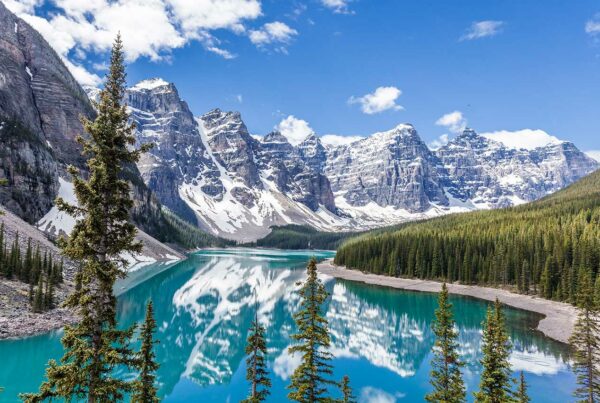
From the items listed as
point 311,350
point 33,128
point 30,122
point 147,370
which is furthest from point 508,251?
point 30,122

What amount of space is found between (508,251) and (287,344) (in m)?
63.2

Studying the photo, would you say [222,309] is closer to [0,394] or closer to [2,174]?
[0,394]

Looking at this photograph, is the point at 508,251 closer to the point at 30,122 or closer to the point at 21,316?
the point at 21,316

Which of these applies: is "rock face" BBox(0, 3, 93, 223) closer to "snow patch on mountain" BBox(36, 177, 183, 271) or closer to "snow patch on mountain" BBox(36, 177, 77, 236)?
"snow patch on mountain" BBox(36, 177, 77, 236)

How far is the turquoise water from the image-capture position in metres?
35.3

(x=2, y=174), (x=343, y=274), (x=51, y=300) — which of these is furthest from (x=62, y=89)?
(x=51, y=300)

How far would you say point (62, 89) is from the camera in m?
193

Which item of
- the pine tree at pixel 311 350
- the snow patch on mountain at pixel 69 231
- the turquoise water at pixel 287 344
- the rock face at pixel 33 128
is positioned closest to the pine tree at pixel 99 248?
the pine tree at pixel 311 350

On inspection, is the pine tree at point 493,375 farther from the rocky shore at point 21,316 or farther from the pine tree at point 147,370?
the rocky shore at point 21,316

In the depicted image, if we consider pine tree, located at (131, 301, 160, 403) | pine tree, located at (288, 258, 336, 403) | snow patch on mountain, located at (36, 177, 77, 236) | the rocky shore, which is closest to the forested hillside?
pine tree, located at (288, 258, 336, 403)

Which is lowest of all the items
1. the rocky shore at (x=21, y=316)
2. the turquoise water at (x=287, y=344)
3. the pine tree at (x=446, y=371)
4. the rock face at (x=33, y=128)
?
the turquoise water at (x=287, y=344)

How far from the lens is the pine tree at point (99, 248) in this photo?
440 inches

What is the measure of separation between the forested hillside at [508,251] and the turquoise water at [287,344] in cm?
1607

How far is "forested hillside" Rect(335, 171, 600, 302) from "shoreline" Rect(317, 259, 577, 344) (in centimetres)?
341
